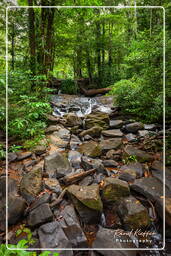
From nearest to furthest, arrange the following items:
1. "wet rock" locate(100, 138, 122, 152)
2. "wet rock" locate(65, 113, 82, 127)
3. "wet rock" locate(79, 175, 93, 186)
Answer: "wet rock" locate(79, 175, 93, 186) < "wet rock" locate(100, 138, 122, 152) < "wet rock" locate(65, 113, 82, 127)

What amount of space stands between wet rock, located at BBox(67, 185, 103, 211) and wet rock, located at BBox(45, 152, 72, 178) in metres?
0.48

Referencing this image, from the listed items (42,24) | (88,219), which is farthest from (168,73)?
(42,24)

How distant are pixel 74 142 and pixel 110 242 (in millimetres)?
2529

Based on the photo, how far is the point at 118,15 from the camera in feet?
20.4

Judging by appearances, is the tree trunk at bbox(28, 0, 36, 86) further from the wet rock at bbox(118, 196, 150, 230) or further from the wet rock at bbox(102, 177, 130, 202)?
the wet rock at bbox(118, 196, 150, 230)

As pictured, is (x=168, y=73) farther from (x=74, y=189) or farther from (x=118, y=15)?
(x=118, y=15)

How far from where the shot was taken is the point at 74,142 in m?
4.01

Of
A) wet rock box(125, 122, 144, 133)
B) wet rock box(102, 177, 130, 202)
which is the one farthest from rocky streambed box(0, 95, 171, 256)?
wet rock box(125, 122, 144, 133)

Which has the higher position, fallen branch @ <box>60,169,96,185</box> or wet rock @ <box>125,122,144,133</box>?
wet rock @ <box>125,122,144,133</box>

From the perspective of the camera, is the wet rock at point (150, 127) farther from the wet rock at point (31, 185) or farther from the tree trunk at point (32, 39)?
the tree trunk at point (32, 39)

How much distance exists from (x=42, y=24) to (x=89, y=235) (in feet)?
19.0

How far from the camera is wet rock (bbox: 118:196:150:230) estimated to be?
1.97m

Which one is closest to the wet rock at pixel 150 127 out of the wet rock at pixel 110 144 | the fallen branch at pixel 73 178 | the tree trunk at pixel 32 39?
the wet rock at pixel 110 144

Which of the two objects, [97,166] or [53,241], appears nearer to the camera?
[53,241]
